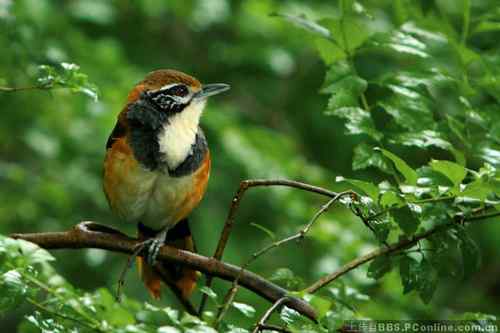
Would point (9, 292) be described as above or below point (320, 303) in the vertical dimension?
below

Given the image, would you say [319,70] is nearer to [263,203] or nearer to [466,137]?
[263,203]

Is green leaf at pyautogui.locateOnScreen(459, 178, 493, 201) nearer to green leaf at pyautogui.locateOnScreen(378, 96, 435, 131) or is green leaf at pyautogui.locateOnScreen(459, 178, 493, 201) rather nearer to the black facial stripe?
green leaf at pyautogui.locateOnScreen(378, 96, 435, 131)

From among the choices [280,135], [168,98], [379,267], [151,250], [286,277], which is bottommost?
[286,277]

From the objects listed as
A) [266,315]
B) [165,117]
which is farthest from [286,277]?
[165,117]

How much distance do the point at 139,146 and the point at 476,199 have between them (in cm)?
200

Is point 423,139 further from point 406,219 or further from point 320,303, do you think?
point 320,303

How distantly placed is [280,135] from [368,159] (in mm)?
3691

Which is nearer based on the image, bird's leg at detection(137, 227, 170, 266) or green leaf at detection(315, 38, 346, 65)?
green leaf at detection(315, 38, 346, 65)

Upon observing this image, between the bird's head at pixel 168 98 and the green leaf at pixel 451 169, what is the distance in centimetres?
207

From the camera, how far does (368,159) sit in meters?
3.10

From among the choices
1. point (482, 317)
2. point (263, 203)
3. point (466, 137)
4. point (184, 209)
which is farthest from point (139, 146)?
point (263, 203)

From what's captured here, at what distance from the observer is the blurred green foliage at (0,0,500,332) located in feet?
9.25

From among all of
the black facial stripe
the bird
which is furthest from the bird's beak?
the black facial stripe

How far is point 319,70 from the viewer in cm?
732
